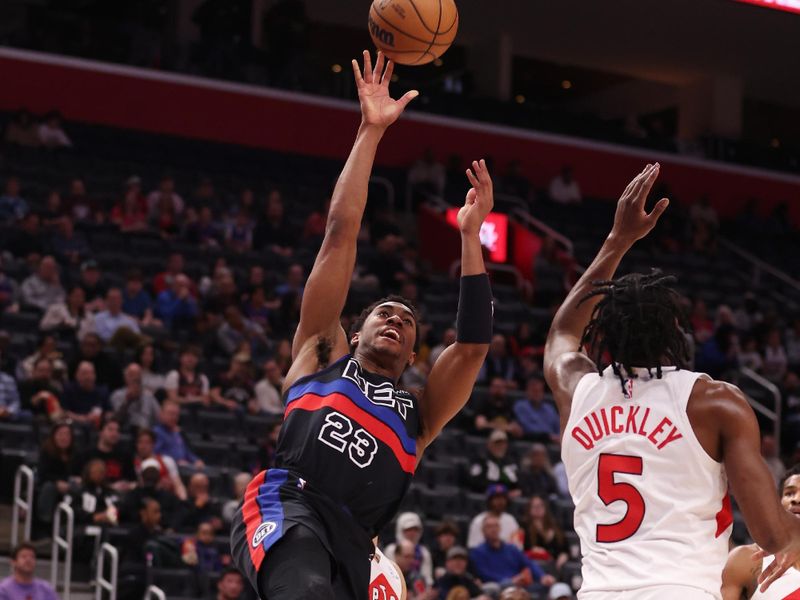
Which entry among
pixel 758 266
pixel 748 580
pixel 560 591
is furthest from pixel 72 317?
pixel 758 266

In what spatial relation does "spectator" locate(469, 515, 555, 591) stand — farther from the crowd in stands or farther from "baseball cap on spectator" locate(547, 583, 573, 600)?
"baseball cap on spectator" locate(547, 583, 573, 600)

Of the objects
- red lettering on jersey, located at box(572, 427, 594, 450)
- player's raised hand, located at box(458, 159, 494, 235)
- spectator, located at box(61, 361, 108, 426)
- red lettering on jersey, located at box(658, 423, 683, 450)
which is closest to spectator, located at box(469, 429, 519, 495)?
spectator, located at box(61, 361, 108, 426)

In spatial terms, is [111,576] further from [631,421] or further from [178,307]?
[631,421]

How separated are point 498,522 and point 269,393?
2692 millimetres

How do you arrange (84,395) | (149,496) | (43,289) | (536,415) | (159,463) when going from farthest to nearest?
(536,415) < (43,289) < (84,395) < (159,463) < (149,496)

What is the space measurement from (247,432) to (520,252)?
307 inches

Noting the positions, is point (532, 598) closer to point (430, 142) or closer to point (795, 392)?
point (795, 392)

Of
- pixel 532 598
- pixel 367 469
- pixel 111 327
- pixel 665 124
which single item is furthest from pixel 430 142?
pixel 367 469

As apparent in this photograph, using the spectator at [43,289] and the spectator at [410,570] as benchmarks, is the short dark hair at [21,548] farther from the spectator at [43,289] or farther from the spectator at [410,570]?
the spectator at [43,289]

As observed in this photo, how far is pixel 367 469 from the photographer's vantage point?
186 inches

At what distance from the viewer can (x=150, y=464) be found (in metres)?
11.2

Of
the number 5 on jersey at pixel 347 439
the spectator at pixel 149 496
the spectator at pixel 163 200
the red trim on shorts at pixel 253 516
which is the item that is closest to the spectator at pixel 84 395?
the spectator at pixel 149 496

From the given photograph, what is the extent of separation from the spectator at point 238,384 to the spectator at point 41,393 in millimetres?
1664

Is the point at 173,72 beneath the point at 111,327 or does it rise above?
above
